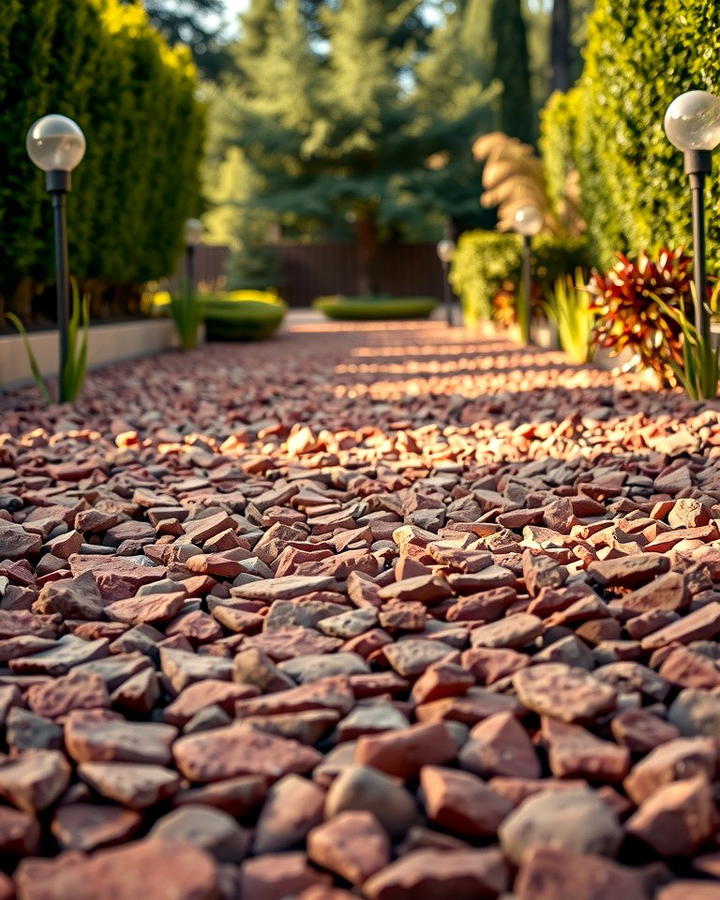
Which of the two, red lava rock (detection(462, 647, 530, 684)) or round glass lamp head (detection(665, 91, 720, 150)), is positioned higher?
round glass lamp head (detection(665, 91, 720, 150))

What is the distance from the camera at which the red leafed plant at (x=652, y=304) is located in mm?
4672

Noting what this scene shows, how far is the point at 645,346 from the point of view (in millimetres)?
4773

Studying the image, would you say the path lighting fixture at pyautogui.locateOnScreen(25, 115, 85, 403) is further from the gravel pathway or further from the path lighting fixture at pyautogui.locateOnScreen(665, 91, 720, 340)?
the path lighting fixture at pyautogui.locateOnScreen(665, 91, 720, 340)

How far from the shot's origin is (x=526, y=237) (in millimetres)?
8250

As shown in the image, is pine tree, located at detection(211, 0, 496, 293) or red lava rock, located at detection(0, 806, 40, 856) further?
pine tree, located at detection(211, 0, 496, 293)

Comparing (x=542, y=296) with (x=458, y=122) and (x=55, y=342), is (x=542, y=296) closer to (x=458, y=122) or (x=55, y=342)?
(x=55, y=342)

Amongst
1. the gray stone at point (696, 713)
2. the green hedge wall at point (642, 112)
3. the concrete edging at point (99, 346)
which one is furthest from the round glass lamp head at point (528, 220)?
the gray stone at point (696, 713)

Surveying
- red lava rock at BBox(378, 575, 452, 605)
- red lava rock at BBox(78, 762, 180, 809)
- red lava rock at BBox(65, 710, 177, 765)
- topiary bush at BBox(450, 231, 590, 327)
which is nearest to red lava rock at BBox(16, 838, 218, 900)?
red lava rock at BBox(78, 762, 180, 809)

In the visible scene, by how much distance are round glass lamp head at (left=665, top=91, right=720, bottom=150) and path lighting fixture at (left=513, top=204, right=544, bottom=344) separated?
3.86m

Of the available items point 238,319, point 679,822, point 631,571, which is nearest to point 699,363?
point 631,571

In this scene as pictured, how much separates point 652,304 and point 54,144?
317 centimetres

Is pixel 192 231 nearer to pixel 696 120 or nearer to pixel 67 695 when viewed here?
pixel 696 120

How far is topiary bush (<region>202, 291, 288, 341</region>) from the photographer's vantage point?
418 inches

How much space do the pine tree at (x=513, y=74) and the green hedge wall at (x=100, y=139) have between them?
10.9 meters
